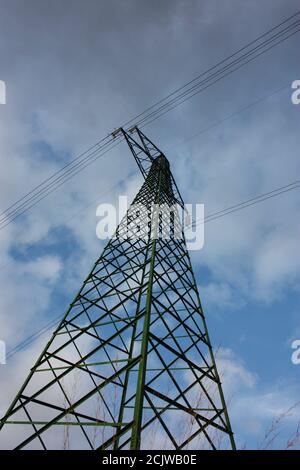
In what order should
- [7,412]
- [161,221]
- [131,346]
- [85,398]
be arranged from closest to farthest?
[85,398] < [7,412] < [131,346] < [161,221]

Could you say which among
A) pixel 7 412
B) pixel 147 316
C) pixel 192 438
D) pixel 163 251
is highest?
pixel 163 251

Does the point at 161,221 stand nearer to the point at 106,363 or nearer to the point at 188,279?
the point at 188,279

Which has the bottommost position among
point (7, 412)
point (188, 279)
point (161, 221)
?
point (7, 412)

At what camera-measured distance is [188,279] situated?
28.1ft
